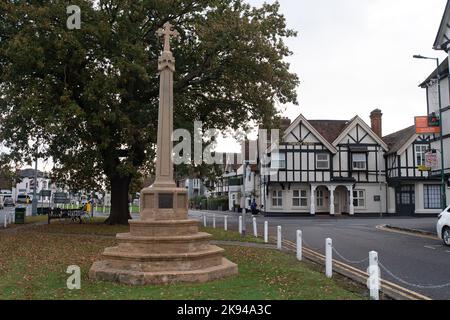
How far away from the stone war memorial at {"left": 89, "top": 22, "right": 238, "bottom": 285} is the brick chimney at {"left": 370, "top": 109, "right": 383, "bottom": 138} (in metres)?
42.8

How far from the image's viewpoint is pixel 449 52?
81.4 feet

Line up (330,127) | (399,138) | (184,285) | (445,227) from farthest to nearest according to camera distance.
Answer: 1. (330,127)
2. (399,138)
3. (445,227)
4. (184,285)

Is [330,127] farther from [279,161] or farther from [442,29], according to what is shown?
[442,29]

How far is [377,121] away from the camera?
169ft

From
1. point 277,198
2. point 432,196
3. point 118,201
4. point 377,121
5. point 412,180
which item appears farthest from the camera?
point 377,121

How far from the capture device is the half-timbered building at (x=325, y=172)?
46.7m

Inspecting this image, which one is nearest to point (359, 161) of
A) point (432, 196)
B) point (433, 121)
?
point (432, 196)

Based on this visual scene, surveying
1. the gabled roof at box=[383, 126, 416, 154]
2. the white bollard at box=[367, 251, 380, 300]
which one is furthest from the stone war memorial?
the gabled roof at box=[383, 126, 416, 154]

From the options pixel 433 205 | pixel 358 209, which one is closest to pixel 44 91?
pixel 358 209

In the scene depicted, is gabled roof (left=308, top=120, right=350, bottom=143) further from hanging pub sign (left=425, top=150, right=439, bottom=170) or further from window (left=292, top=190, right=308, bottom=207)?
hanging pub sign (left=425, top=150, right=439, bottom=170)

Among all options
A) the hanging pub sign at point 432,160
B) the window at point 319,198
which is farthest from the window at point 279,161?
the hanging pub sign at point 432,160

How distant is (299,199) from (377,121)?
13.6m
